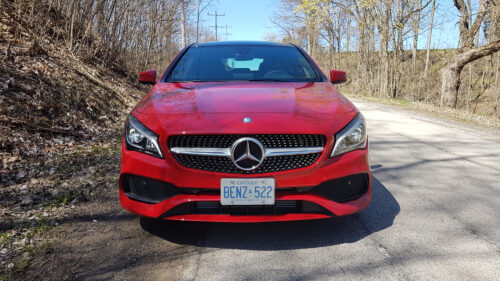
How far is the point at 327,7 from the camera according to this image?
23.9m

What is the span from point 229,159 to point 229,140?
0.12 meters

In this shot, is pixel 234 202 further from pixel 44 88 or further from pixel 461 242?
pixel 44 88

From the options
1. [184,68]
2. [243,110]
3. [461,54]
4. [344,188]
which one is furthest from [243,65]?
[461,54]

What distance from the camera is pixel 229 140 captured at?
Answer: 2557mm

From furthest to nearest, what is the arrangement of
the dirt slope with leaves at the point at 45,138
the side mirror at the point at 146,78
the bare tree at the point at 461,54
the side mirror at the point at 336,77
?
the bare tree at the point at 461,54 → the side mirror at the point at 336,77 → the side mirror at the point at 146,78 → the dirt slope with leaves at the point at 45,138

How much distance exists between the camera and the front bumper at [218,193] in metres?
2.53

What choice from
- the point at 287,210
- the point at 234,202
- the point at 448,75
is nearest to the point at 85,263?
the point at 234,202

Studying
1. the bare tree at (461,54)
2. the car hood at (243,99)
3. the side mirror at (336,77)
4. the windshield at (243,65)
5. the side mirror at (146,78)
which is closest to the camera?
the car hood at (243,99)

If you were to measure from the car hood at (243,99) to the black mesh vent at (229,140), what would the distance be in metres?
0.22

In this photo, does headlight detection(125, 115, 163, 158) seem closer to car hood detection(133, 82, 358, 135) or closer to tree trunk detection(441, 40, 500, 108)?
car hood detection(133, 82, 358, 135)

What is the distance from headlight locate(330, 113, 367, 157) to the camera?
8.75ft

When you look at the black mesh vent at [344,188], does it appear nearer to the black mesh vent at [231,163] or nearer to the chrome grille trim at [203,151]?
the black mesh vent at [231,163]

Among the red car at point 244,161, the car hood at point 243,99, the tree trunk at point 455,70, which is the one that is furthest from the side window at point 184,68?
the tree trunk at point 455,70

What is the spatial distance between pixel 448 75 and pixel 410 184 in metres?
13.3
